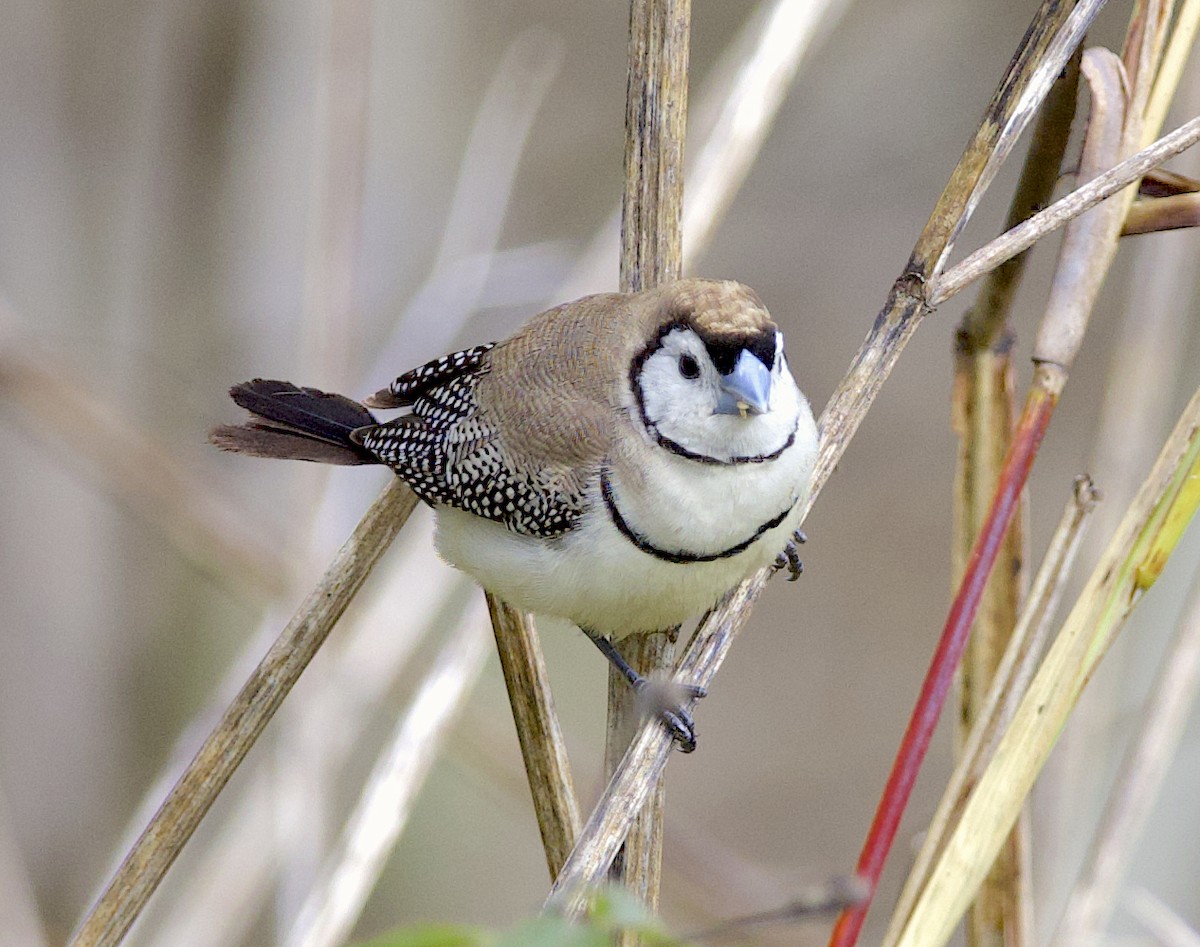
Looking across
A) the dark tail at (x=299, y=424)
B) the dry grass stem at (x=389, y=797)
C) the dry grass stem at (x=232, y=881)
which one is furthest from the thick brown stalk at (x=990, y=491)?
the dry grass stem at (x=232, y=881)

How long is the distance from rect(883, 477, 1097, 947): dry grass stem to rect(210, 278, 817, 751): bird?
0.34m

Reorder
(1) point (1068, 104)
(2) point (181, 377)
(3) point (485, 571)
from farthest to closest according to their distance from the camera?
(2) point (181, 377)
(3) point (485, 571)
(1) point (1068, 104)

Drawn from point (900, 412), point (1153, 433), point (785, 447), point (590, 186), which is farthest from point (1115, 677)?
point (590, 186)

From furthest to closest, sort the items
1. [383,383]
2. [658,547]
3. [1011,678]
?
[383,383] → [658,547] → [1011,678]

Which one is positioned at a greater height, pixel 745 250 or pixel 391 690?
pixel 745 250

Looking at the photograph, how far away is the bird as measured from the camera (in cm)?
170

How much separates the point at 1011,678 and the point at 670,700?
413 millimetres

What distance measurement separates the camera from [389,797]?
193cm

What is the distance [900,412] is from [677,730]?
11.0 feet

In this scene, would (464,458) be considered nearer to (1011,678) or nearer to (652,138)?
(652,138)

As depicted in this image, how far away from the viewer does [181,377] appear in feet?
11.1

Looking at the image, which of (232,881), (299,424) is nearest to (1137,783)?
(299,424)

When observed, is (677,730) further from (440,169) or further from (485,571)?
(440,169)

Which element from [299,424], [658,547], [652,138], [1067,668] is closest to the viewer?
[1067,668]
